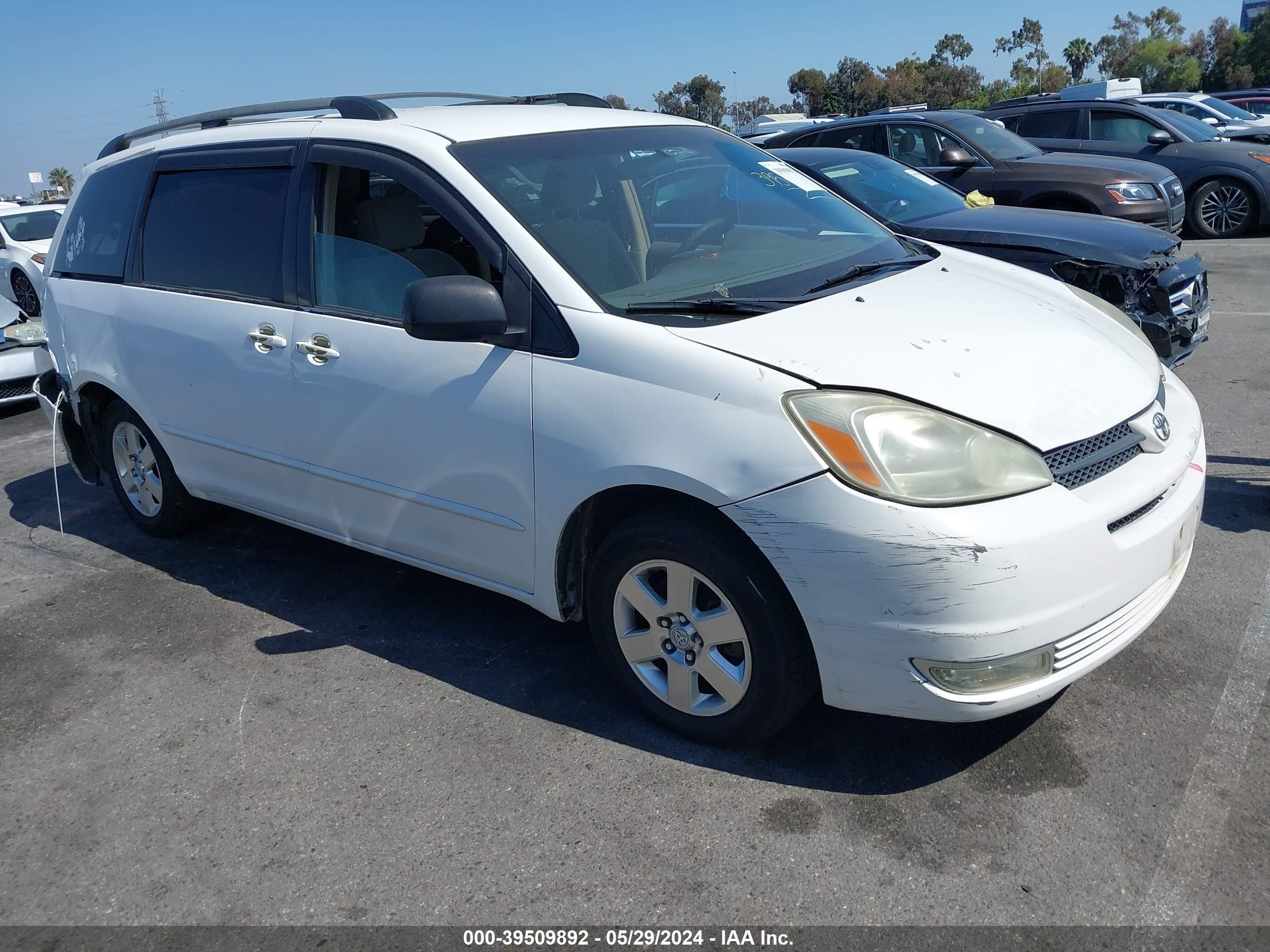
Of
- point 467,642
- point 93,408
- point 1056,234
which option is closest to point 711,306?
point 467,642

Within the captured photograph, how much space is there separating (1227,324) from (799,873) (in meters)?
7.44

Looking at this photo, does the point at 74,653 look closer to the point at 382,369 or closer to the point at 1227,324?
the point at 382,369

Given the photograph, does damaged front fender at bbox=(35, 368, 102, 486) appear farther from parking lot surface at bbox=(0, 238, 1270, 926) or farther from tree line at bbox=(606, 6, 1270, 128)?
tree line at bbox=(606, 6, 1270, 128)

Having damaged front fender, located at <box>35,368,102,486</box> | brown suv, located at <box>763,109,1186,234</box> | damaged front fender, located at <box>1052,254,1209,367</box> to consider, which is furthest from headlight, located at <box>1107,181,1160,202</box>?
damaged front fender, located at <box>35,368,102,486</box>

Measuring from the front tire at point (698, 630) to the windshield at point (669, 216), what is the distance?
75cm

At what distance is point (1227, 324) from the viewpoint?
8.23 m

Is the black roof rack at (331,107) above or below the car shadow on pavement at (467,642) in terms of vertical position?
above

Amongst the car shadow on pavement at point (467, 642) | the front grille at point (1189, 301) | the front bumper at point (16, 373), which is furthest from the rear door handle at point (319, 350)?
the front bumper at point (16, 373)

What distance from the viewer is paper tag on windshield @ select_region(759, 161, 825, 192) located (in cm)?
416

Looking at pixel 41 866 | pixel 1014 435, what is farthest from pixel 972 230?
A: pixel 41 866

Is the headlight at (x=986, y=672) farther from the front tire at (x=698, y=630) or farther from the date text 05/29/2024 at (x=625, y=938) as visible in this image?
the date text 05/29/2024 at (x=625, y=938)

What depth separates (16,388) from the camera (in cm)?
823

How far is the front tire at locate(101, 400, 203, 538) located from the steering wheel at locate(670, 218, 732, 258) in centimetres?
261

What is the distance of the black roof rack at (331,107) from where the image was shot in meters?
3.86
